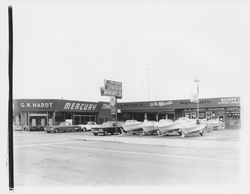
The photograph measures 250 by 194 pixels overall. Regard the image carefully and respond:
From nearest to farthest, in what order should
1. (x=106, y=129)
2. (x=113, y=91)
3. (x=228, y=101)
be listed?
1. (x=106, y=129)
2. (x=113, y=91)
3. (x=228, y=101)

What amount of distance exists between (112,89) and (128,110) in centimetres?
2062

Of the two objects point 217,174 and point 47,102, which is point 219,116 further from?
point 217,174

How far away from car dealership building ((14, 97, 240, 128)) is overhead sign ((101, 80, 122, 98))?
10306 mm

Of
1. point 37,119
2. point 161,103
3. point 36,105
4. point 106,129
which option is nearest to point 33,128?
point 37,119

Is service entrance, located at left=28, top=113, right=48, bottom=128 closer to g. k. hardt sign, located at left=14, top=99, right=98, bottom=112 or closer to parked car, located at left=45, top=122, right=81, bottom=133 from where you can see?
g. k. hardt sign, located at left=14, top=99, right=98, bottom=112

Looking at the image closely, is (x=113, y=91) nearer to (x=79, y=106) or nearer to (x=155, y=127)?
(x=155, y=127)

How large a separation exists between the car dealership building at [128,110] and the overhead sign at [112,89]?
33.8ft

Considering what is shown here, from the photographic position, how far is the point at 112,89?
3366cm

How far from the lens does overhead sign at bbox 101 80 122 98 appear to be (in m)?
33.2

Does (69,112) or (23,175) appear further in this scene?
(69,112)

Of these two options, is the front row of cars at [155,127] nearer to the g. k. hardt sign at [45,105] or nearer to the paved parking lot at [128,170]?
the g. k. hardt sign at [45,105]
